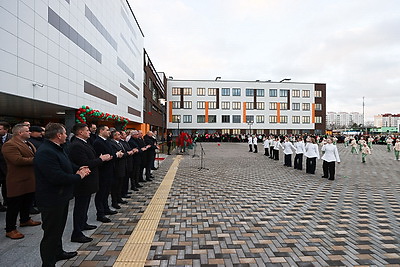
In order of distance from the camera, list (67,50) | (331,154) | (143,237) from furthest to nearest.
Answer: (67,50), (331,154), (143,237)

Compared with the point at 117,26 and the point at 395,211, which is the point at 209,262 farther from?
the point at 117,26

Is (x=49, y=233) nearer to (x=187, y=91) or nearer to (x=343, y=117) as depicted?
(x=187, y=91)

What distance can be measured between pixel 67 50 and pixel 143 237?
14014 mm

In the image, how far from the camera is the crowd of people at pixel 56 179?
10.6 feet

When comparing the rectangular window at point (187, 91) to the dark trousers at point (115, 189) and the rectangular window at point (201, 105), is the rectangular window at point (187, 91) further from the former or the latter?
the dark trousers at point (115, 189)

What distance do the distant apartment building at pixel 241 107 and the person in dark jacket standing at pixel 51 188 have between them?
189 feet

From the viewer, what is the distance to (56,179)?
10.6 ft

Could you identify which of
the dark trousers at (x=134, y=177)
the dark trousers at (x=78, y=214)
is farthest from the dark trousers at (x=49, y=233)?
the dark trousers at (x=134, y=177)

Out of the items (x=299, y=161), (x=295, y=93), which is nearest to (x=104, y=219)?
(x=299, y=161)

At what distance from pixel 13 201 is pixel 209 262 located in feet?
11.9

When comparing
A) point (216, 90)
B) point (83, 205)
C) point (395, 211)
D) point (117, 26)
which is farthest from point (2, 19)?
point (216, 90)

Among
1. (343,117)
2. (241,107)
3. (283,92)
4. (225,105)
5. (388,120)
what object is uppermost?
(343,117)

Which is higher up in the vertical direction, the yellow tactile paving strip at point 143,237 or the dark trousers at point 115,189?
the dark trousers at point 115,189

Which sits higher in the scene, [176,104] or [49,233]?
[176,104]
